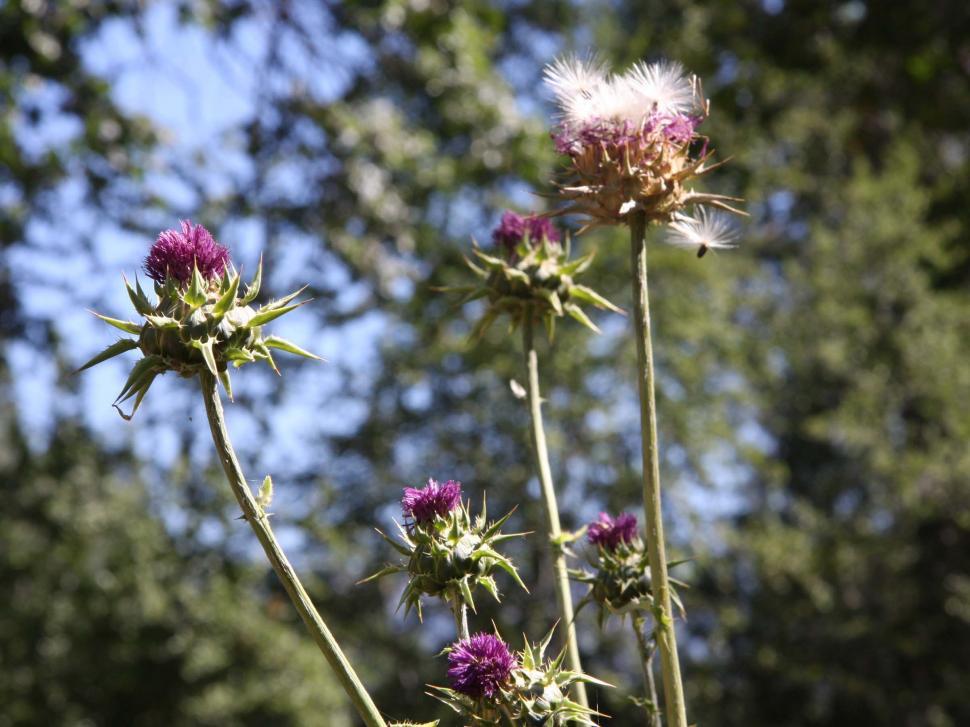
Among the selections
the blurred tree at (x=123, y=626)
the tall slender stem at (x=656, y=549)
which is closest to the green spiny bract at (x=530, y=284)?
the tall slender stem at (x=656, y=549)

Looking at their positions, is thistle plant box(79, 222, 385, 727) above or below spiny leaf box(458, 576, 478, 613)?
above

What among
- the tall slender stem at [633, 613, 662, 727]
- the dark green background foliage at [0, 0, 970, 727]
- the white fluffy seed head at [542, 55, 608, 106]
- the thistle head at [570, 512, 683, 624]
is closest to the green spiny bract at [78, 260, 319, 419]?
the white fluffy seed head at [542, 55, 608, 106]

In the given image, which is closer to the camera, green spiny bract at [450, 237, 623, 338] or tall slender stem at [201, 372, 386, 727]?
tall slender stem at [201, 372, 386, 727]

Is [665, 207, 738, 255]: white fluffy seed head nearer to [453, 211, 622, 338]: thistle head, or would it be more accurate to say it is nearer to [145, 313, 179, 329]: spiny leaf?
[453, 211, 622, 338]: thistle head

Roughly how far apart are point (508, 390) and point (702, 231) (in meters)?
13.2

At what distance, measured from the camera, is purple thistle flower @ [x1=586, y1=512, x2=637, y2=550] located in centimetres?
248

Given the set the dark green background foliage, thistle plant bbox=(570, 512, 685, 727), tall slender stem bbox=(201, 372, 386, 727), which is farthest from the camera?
the dark green background foliage

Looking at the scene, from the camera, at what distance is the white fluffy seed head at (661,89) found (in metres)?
2.08

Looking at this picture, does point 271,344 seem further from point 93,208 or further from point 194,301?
point 93,208

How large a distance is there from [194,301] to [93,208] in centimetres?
837

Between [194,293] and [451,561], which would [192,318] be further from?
[451,561]

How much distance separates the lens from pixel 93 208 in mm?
9891

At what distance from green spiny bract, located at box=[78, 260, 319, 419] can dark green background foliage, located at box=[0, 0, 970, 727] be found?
6.14 metres

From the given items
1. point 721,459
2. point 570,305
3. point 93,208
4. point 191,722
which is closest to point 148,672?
point 191,722
